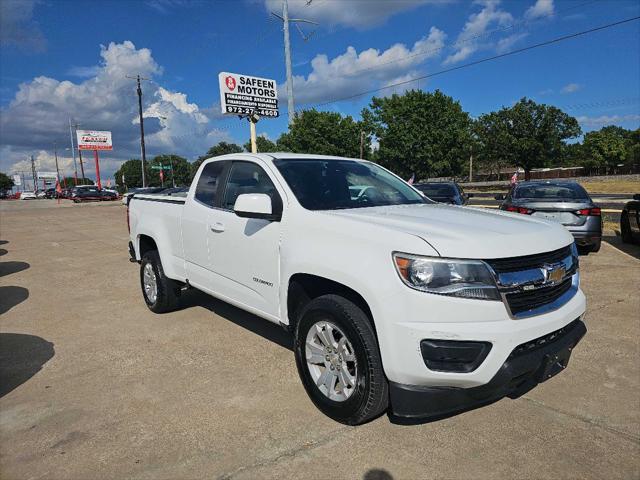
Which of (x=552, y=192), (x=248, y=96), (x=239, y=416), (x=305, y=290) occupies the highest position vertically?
(x=248, y=96)

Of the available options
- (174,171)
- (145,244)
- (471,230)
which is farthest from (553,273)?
(174,171)

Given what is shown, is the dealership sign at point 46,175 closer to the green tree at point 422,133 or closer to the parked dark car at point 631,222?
the green tree at point 422,133

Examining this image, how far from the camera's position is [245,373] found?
3711 millimetres

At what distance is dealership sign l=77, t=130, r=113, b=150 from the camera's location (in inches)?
2707

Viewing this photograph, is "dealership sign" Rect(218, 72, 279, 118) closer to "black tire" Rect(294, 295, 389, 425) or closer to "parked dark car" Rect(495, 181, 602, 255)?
"parked dark car" Rect(495, 181, 602, 255)

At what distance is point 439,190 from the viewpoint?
1232 centimetres

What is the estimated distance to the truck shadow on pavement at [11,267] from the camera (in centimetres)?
822

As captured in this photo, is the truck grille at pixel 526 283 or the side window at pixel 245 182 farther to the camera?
the side window at pixel 245 182

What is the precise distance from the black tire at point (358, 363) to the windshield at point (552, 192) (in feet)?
23.6

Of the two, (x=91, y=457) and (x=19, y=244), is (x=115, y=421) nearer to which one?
(x=91, y=457)

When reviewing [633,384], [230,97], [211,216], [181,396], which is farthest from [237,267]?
[230,97]

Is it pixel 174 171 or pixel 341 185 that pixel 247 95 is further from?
pixel 174 171

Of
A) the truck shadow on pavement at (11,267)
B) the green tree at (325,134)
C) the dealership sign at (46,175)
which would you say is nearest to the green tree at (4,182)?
the dealership sign at (46,175)

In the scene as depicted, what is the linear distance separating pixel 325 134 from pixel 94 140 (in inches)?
1625
